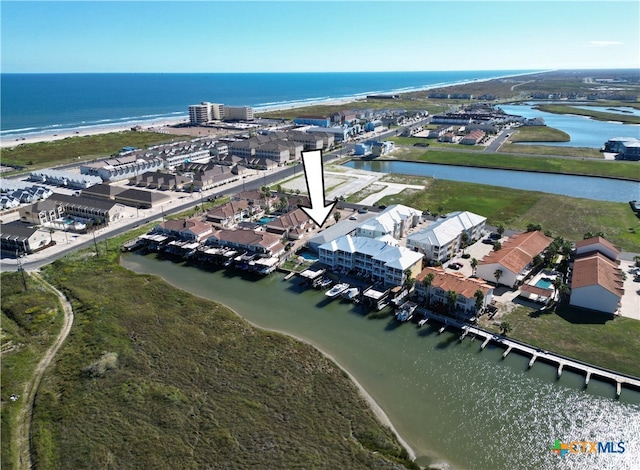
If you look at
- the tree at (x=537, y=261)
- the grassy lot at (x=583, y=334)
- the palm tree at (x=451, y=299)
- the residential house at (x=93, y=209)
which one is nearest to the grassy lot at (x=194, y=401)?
the palm tree at (x=451, y=299)

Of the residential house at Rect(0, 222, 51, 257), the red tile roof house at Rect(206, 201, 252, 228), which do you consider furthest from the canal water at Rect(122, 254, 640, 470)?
the residential house at Rect(0, 222, 51, 257)

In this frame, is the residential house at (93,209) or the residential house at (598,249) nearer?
the residential house at (598,249)

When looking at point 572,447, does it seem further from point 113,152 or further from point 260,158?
point 113,152

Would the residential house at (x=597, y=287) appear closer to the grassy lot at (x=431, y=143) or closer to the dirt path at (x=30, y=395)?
the dirt path at (x=30, y=395)

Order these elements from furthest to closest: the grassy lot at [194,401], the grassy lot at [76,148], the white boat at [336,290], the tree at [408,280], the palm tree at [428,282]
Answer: the grassy lot at [76,148], the white boat at [336,290], the tree at [408,280], the palm tree at [428,282], the grassy lot at [194,401]

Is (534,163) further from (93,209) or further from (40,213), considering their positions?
(40,213)

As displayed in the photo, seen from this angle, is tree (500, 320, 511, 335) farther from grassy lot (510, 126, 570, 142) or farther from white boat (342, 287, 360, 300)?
grassy lot (510, 126, 570, 142)
